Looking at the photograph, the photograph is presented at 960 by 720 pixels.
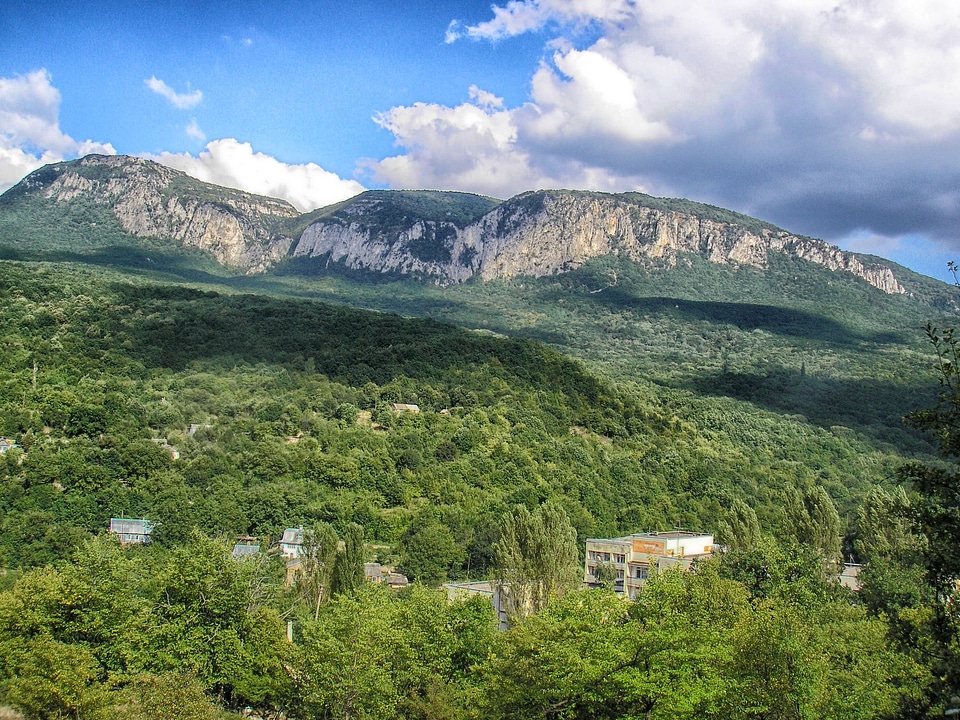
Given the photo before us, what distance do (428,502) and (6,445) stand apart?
2541cm

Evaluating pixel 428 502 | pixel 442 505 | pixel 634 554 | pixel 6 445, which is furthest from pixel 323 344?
pixel 634 554

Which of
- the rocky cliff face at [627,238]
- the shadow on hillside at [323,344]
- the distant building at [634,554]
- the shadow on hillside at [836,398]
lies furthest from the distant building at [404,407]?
the rocky cliff face at [627,238]

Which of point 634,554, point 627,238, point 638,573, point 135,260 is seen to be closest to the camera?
point 638,573

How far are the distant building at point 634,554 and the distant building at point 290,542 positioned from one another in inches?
622

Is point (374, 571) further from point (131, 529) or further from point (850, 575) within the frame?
point (850, 575)

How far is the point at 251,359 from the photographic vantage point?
76375mm

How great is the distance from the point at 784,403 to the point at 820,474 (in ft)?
85.4

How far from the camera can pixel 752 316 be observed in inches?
5846

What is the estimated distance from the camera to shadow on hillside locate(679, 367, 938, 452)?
86.3 m

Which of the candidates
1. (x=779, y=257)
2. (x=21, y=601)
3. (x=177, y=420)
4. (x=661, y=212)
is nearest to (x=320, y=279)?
(x=661, y=212)

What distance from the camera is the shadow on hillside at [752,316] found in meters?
136

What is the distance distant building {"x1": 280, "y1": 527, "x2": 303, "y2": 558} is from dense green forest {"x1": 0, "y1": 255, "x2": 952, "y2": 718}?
0.98 meters

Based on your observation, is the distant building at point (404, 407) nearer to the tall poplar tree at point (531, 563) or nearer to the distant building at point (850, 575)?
the tall poplar tree at point (531, 563)

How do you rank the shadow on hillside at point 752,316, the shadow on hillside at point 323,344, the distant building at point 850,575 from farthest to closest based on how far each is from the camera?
the shadow on hillside at point 752,316 → the shadow on hillside at point 323,344 → the distant building at point 850,575
